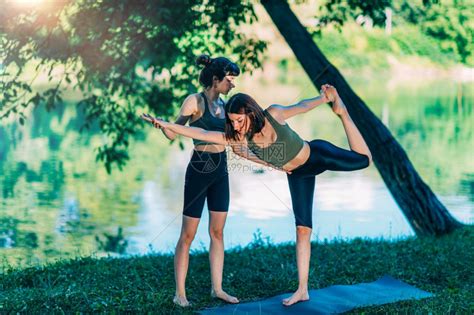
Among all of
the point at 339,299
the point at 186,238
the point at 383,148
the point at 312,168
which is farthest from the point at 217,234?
the point at 383,148

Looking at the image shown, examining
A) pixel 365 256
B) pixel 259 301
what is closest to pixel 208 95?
pixel 259 301

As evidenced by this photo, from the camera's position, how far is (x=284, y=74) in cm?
4838

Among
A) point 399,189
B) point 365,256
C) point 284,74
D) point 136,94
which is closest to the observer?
point 365,256

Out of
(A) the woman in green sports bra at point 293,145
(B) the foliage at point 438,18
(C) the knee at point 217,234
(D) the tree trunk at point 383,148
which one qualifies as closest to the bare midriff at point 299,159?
(A) the woman in green sports bra at point 293,145

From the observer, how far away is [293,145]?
6.51 meters

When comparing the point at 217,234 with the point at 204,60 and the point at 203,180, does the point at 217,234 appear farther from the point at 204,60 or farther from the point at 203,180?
the point at 204,60

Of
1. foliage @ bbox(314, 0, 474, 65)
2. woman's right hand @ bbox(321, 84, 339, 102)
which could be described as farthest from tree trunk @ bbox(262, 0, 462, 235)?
woman's right hand @ bbox(321, 84, 339, 102)

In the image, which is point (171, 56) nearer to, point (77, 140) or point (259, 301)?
point (259, 301)

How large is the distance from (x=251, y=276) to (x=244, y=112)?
224 centimetres

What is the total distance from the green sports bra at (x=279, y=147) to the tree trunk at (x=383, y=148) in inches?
171

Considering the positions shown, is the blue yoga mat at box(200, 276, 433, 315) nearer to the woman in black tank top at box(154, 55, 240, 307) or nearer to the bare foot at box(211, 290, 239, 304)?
the bare foot at box(211, 290, 239, 304)

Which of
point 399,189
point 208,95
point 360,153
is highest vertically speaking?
point 208,95

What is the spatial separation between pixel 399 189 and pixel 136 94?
395cm

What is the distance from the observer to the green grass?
21.9 ft
